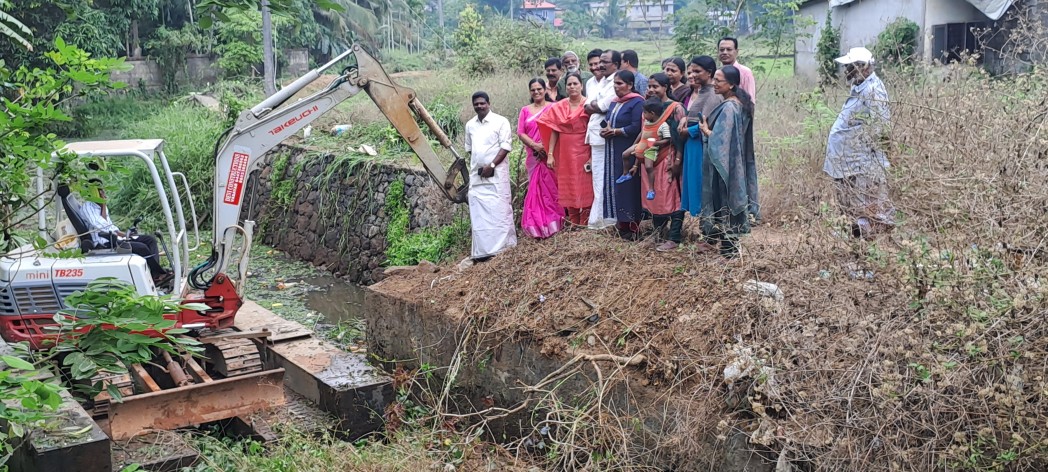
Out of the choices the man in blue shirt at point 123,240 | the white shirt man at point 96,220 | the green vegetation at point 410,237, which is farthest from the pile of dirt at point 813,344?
the green vegetation at point 410,237

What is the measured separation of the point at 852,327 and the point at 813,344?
22cm

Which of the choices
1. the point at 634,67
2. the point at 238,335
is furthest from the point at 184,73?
the point at 634,67

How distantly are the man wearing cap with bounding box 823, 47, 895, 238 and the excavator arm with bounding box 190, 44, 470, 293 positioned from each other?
3519mm

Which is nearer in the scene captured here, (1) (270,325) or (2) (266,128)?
(2) (266,128)

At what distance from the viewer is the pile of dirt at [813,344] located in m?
4.41

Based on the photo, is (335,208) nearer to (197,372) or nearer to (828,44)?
(197,372)

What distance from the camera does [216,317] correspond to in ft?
28.3

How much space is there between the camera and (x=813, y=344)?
520cm

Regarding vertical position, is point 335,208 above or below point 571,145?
below

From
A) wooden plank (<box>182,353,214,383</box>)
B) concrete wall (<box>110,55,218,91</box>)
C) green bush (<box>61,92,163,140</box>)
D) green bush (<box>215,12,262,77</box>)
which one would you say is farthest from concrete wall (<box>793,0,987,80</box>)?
concrete wall (<box>110,55,218,91</box>)

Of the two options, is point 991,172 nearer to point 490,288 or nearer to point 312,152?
point 490,288

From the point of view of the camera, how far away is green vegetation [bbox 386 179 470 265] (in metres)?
11.1

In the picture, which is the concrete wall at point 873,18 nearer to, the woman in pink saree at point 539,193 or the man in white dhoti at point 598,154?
the man in white dhoti at point 598,154

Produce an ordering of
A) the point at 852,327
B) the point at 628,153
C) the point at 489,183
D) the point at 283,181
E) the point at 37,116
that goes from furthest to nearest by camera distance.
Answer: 1. the point at 283,181
2. the point at 489,183
3. the point at 628,153
4. the point at 852,327
5. the point at 37,116
